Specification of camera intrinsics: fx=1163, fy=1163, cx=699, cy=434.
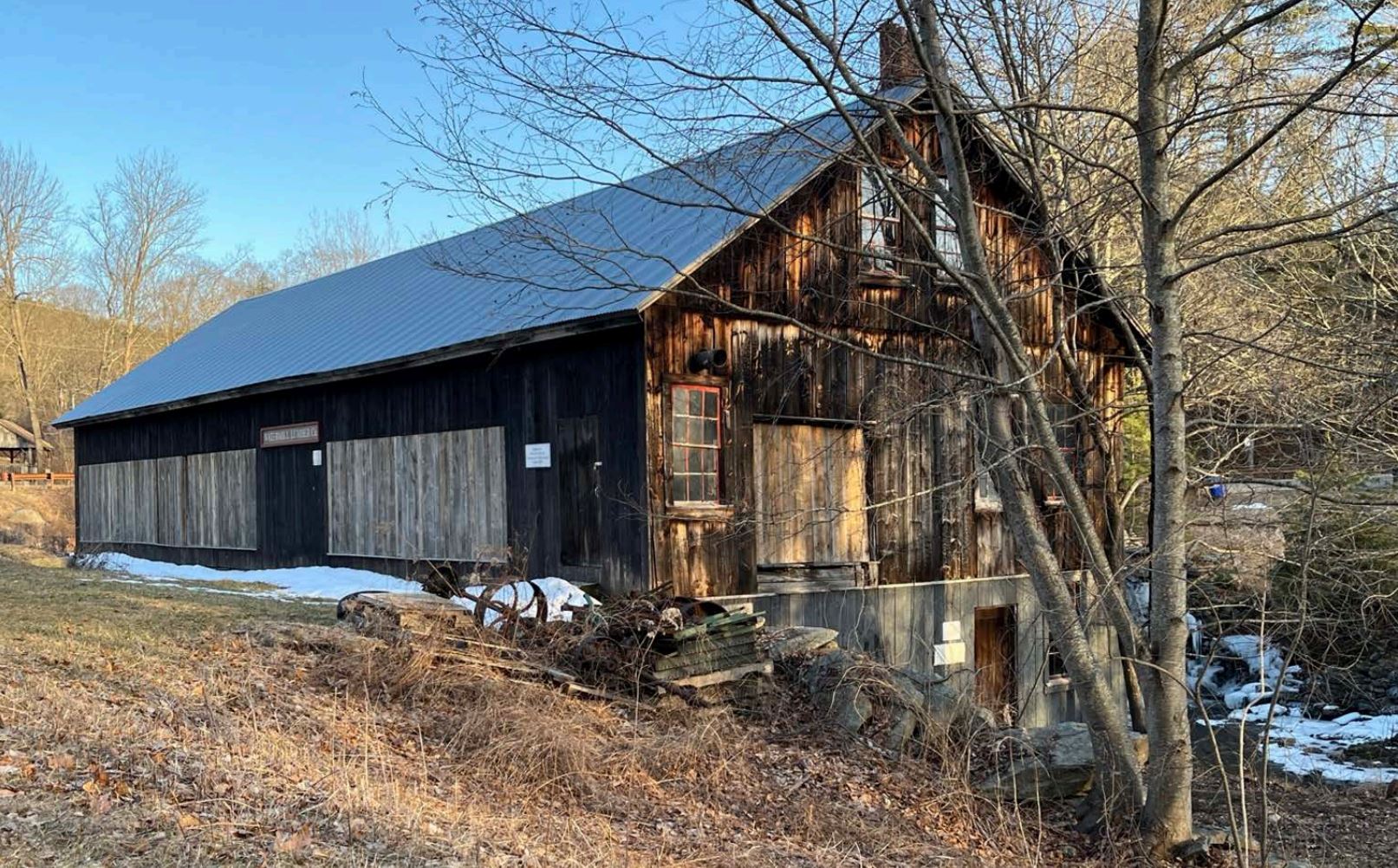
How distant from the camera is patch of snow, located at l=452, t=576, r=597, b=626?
945 cm

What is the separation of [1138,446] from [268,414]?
51.1 ft

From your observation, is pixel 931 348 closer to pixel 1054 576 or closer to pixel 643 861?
pixel 1054 576

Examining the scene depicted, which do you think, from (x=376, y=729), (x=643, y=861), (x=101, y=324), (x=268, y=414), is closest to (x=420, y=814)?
(x=643, y=861)

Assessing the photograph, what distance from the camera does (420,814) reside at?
5.61 meters

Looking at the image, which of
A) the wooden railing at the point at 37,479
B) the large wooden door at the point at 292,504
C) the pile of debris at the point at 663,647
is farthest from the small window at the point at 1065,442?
the wooden railing at the point at 37,479

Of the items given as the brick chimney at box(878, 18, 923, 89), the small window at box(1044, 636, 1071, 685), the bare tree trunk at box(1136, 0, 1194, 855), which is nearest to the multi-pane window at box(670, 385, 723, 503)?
the brick chimney at box(878, 18, 923, 89)

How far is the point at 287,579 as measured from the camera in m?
15.5

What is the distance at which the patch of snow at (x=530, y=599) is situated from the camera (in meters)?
9.45

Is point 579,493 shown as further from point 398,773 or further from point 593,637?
point 398,773

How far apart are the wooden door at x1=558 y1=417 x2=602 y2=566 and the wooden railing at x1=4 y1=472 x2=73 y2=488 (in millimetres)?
37120

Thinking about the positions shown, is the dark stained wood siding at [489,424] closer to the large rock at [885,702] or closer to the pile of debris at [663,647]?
the pile of debris at [663,647]

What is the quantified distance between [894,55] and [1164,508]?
4075 millimetres

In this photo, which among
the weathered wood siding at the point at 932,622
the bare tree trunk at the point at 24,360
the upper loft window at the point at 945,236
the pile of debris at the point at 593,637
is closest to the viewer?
the pile of debris at the point at 593,637

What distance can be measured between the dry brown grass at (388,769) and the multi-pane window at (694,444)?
10.2 ft
